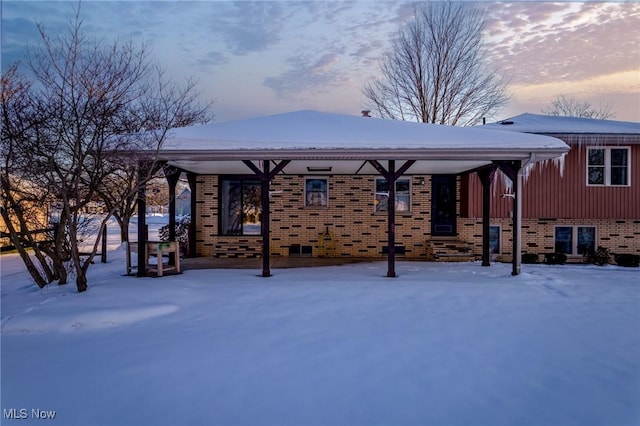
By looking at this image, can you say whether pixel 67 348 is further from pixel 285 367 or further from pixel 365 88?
pixel 365 88

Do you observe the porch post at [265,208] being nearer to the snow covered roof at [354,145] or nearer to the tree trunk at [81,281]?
the snow covered roof at [354,145]

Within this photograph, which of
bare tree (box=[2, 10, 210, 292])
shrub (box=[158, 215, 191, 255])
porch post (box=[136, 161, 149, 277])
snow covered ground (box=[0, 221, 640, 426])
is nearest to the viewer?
snow covered ground (box=[0, 221, 640, 426])

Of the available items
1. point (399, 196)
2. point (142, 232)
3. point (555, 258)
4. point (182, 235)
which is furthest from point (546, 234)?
point (182, 235)

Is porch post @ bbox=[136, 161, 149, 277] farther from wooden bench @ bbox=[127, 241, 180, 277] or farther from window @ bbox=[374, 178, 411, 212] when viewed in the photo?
window @ bbox=[374, 178, 411, 212]

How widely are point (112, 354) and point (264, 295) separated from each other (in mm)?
2672

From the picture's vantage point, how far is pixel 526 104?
23.7 meters

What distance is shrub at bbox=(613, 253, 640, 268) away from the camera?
10.7 meters

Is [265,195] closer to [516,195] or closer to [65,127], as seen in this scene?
[65,127]

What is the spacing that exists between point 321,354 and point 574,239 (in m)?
10.5

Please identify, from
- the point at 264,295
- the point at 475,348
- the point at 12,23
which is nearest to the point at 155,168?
the point at 264,295

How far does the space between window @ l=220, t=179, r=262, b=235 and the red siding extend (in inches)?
251

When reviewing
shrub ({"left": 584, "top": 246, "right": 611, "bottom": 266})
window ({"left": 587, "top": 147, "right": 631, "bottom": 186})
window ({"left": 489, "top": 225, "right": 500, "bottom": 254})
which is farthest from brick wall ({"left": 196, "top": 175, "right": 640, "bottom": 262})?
window ({"left": 587, "top": 147, "right": 631, "bottom": 186})

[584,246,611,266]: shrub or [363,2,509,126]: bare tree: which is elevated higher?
[363,2,509,126]: bare tree

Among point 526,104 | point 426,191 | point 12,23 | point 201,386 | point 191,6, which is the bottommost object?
point 201,386
